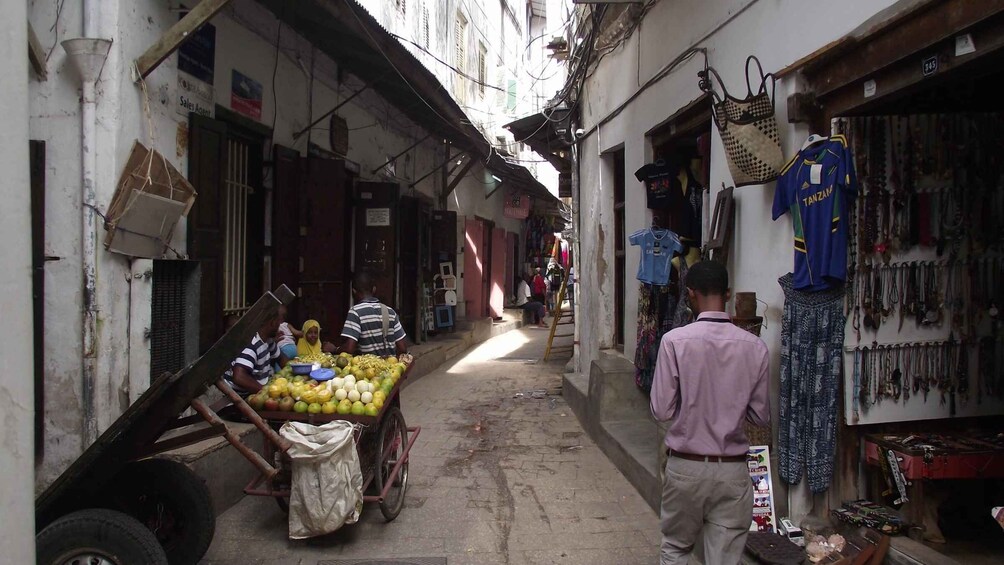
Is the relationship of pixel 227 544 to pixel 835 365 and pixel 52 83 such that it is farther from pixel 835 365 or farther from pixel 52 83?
pixel 835 365

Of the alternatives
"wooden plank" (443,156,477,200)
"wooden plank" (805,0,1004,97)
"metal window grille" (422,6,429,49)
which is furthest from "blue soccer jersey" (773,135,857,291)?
"metal window grille" (422,6,429,49)

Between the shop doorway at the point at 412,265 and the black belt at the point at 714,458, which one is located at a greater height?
the shop doorway at the point at 412,265

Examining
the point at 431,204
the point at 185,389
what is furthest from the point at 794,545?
the point at 431,204

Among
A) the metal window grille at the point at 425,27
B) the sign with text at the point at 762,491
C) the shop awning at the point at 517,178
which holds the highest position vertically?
the metal window grille at the point at 425,27

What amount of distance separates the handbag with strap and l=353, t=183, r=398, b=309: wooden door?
6265 mm

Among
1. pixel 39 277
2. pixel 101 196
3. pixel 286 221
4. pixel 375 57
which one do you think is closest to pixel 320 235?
pixel 286 221

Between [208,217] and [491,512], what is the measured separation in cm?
344

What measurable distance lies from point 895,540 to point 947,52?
2.40m

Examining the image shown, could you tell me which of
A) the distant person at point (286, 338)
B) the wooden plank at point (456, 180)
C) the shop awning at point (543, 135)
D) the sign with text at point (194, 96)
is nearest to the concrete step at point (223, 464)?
the distant person at point (286, 338)

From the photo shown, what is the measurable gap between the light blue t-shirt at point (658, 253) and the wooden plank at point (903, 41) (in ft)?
7.94

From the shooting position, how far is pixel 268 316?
3.16 m

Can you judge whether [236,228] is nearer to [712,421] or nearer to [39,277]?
[39,277]

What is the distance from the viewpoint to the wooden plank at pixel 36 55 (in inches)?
165

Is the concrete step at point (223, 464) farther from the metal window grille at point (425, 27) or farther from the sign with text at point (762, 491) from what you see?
the metal window grille at point (425, 27)
